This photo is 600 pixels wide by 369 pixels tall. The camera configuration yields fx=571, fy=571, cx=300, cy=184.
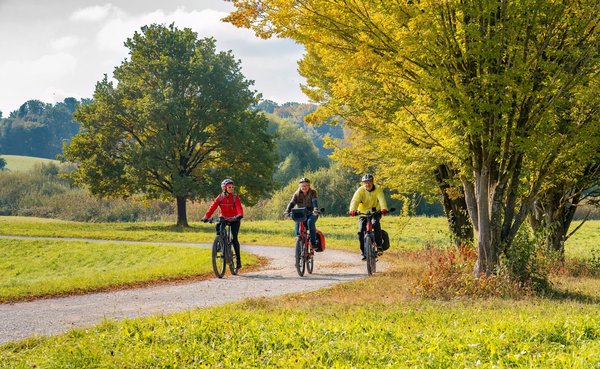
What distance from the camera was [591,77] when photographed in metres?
9.55

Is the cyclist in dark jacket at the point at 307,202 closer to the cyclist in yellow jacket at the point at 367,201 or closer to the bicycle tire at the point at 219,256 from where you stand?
the cyclist in yellow jacket at the point at 367,201

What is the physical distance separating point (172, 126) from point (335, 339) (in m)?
28.7

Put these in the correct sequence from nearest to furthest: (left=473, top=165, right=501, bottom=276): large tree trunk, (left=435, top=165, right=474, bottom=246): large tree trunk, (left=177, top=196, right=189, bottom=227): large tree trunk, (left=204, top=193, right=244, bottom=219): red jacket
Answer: (left=473, top=165, right=501, bottom=276): large tree trunk, (left=204, top=193, right=244, bottom=219): red jacket, (left=435, top=165, right=474, bottom=246): large tree trunk, (left=177, top=196, right=189, bottom=227): large tree trunk

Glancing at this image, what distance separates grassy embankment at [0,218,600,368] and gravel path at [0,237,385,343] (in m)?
0.96

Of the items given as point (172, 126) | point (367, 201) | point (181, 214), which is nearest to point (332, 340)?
point (367, 201)

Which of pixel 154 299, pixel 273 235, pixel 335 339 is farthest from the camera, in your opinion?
pixel 273 235

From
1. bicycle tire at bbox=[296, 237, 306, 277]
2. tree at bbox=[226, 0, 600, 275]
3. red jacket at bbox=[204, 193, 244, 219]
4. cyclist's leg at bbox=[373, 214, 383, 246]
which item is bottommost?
bicycle tire at bbox=[296, 237, 306, 277]

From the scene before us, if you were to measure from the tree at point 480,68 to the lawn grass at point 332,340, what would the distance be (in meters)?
2.83

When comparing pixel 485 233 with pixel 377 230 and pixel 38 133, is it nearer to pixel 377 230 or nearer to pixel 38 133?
pixel 377 230

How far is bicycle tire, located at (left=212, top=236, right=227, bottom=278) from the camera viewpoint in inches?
480

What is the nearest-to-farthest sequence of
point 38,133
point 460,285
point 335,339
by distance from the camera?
point 335,339, point 460,285, point 38,133

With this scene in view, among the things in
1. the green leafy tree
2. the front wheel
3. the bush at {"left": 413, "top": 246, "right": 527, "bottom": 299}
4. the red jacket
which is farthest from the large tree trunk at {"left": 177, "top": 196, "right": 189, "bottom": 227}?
the green leafy tree

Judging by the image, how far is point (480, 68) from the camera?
9141 mm

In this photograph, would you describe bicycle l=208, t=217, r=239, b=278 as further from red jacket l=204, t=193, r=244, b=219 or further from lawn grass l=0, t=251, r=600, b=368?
lawn grass l=0, t=251, r=600, b=368
